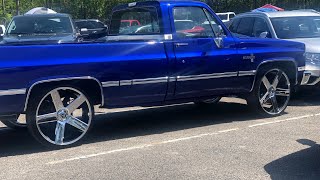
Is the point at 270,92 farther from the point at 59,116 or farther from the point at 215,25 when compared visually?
the point at 59,116

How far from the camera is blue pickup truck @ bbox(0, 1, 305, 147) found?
5.59 m

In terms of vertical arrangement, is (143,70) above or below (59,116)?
above

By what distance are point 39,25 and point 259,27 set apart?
16.9 feet

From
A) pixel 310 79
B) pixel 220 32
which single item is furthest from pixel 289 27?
pixel 220 32

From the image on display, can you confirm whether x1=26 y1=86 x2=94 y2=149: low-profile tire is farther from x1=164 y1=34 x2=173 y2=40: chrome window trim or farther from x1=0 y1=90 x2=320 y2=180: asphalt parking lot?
x1=164 y1=34 x2=173 y2=40: chrome window trim

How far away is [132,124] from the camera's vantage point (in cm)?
740

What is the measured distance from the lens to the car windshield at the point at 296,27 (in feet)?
32.7

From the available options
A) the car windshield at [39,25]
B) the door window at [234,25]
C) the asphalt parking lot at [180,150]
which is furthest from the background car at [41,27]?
the door window at [234,25]

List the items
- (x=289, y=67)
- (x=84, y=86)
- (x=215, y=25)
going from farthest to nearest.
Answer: (x=289, y=67) → (x=215, y=25) → (x=84, y=86)

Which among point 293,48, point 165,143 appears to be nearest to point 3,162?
point 165,143

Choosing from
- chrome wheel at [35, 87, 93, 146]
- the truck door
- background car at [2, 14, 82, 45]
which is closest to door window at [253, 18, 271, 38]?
the truck door

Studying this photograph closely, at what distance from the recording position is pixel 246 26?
438 inches

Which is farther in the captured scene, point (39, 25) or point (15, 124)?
point (39, 25)

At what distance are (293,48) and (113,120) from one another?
324 centimetres
